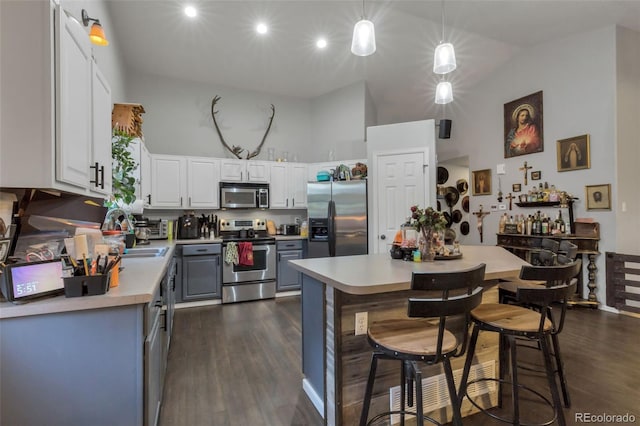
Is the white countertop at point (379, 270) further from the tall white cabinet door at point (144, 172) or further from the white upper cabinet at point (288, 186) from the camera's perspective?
the white upper cabinet at point (288, 186)

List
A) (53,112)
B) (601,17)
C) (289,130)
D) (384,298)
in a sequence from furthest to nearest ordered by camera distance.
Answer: (289,130) < (601,17) < (384,298) < (53,112)

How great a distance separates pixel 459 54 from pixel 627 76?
208cm

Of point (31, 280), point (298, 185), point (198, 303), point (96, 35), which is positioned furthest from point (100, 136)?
point (298, 185)

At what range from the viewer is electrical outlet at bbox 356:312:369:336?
5.65ft

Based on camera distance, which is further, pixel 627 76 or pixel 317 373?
pixel 627 76

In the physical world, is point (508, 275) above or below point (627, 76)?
below

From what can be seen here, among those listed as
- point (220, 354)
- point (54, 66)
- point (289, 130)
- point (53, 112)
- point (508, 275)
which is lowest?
point (220, 354)

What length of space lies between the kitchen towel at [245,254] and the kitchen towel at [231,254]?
6 cm

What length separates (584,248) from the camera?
4043mm

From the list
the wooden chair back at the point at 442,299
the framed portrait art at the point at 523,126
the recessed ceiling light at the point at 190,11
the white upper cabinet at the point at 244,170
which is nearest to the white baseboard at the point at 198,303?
the white upper cabinet at the point at 244,170

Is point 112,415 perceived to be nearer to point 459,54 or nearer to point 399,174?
point 399,174

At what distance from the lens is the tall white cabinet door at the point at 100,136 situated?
173 centimetres

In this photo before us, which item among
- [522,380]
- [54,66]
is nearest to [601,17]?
[522,380]

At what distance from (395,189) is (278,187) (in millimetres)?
1939
